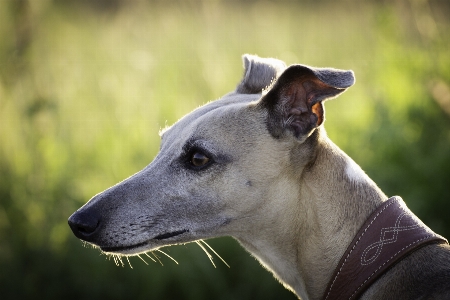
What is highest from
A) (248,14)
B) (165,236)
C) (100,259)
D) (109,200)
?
(248,14)

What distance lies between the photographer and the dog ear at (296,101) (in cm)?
298

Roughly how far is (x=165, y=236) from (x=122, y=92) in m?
4.26

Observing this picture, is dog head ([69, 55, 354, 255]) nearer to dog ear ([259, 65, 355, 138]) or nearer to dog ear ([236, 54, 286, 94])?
dog ear ([259, 65, 355, 138])

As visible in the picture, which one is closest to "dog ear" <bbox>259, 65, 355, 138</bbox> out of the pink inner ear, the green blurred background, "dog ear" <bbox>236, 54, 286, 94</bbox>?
the pink inner ear

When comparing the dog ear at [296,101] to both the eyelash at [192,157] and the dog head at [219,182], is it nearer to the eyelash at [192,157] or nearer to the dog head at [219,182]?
the dog head at [219,182]

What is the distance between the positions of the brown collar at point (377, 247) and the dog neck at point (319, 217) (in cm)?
10

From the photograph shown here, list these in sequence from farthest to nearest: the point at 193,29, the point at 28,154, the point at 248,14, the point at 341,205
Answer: the point at 248,14 < the point at 193,29 < the point at 28,154 < the point at 341,205

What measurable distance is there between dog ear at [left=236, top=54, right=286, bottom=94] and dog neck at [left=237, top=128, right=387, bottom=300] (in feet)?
2.71

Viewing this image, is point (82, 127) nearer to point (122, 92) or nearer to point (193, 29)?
point (122, 92)

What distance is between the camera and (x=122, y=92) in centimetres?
699

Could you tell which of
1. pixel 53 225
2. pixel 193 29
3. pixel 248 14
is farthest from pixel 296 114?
pixel 248 14

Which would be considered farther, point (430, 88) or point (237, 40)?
point (237, 40)

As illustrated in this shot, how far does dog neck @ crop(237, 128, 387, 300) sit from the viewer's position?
2996 mm

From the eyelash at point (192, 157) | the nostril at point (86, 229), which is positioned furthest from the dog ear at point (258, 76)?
the nostril at point (86, 229)
